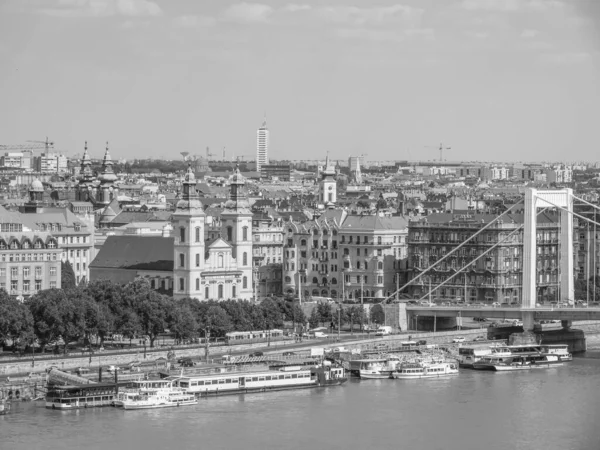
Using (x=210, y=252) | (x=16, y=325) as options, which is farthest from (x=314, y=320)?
(x=16, y=325)

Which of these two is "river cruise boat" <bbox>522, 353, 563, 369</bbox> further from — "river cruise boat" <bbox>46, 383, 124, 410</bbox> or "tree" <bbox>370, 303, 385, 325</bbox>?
"river cruise boat" <bbox>46, 383, 124, 410</bbox>

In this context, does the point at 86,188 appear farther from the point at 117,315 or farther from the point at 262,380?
the point at 262,380

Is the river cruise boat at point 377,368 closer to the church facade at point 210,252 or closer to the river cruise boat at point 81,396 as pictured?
the river cruise boat at point 81,396

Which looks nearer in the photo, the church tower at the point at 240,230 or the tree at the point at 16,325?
the tree at the point at 16,325

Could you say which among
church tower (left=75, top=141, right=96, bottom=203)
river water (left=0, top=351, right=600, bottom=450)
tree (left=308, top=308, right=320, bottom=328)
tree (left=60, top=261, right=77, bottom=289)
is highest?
church tower (left=75, top=141, right=96, bottom=203)

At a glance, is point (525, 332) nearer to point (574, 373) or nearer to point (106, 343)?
point (574, 373)

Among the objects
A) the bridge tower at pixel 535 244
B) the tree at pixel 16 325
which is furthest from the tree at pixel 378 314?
the tree at pixel 16 325

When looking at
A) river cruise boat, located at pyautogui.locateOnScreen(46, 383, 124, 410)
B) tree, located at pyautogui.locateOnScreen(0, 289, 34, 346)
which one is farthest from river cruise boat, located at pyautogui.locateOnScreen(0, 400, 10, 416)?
tree, located at pyautogui.locateOnScreen(0, 289, 34, 346)
